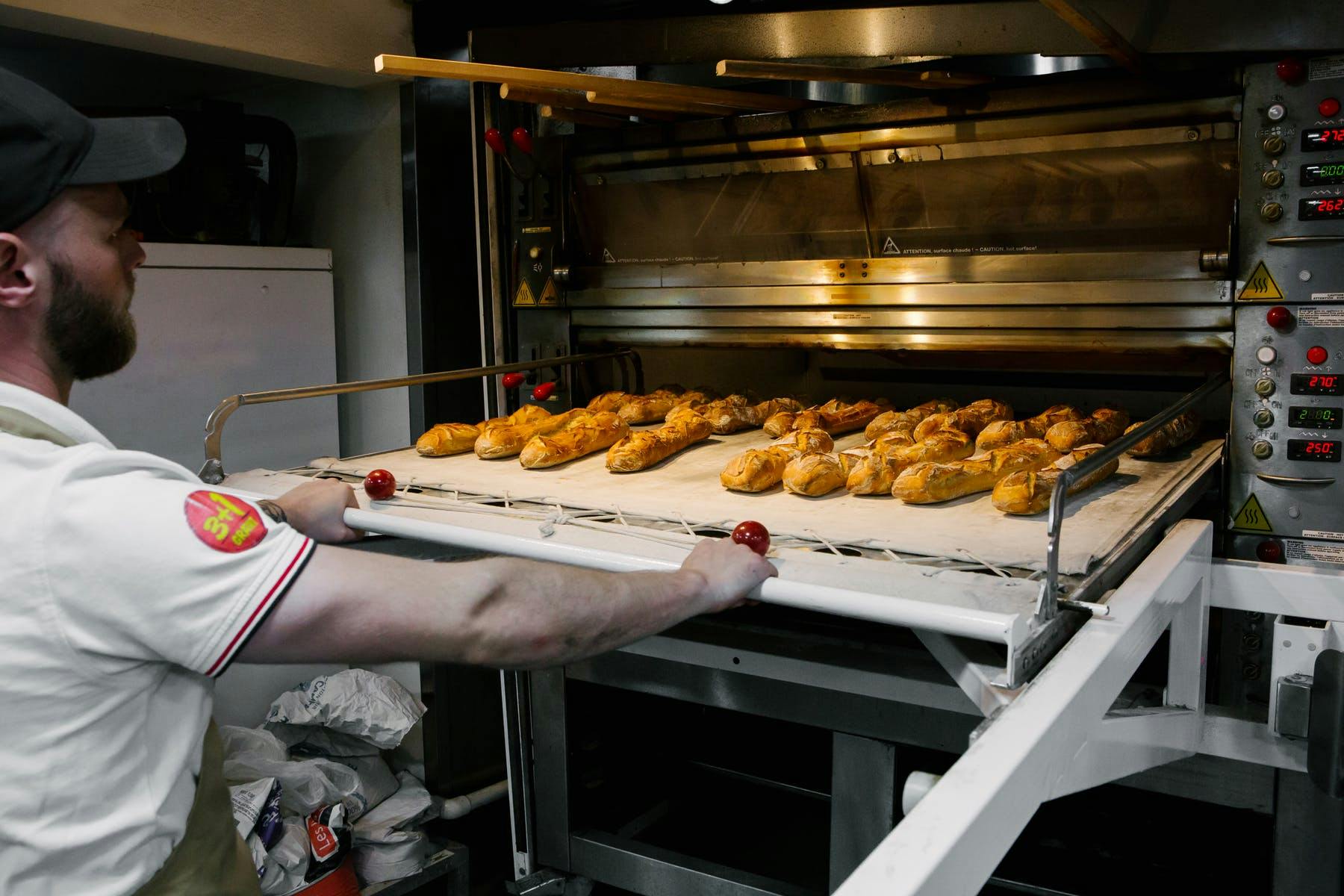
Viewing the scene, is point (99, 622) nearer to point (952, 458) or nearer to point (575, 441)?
point (575, 441)

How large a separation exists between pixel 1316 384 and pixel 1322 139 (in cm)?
46

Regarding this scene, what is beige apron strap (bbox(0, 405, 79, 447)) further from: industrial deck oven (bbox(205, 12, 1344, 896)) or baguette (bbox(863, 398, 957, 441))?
baguette (bbox(863, 398, 957, 441))

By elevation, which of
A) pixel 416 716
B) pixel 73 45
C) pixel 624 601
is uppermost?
pixel 73 45

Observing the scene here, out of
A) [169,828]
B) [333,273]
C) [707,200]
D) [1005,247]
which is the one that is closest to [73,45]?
[333,273]

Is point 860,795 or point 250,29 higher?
point 250,29

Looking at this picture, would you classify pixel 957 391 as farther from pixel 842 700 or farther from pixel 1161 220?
pixel 842 700

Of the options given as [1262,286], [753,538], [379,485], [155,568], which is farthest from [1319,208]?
[155,568]

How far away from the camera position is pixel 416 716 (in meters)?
3.39

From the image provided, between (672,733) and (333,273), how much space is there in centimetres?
209

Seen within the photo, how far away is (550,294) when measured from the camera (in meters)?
3.06

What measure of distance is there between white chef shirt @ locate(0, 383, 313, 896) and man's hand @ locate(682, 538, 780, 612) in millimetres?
530

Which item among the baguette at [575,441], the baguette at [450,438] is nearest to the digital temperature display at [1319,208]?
the baguette at [575,441]

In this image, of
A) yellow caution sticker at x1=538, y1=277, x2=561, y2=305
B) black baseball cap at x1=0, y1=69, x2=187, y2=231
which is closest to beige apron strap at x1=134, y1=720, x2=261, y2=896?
black baseball cap at x1=0, y1=69, x2=187, y2=231

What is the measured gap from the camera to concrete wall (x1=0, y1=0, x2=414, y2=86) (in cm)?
272
